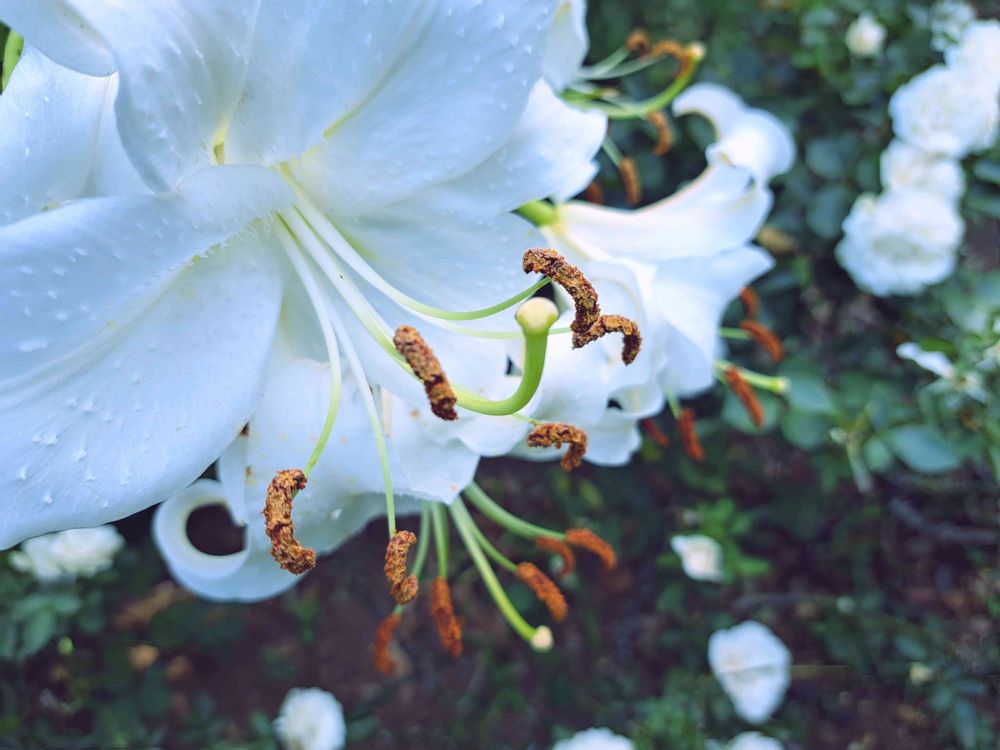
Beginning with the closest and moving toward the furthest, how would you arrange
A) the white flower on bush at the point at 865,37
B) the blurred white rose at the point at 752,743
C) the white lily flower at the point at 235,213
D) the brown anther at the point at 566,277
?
1. the white lily flower at the point at 235,213
2. the brown anther at the point at 566,277
3. the white flower on bush at the point at 865,37
4. the blurred white rose at the point at 752,743

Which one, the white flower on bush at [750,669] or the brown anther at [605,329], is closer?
the brown anther at [605,329]

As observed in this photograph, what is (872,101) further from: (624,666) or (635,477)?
(624,666)

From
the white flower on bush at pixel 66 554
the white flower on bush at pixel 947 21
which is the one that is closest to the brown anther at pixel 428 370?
the white flower on bush at pixel 66 554

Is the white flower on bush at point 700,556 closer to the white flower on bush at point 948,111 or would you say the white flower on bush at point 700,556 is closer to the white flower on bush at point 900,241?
the white flower on bush at point 900,241

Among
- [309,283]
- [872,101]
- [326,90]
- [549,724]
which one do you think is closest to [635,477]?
[549,724]

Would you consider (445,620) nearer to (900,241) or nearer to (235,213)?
(235,213)

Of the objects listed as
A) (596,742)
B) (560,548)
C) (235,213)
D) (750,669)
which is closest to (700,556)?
(750,669)
